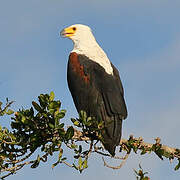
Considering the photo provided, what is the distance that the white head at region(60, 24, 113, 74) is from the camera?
7254mm

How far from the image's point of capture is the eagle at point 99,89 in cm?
634

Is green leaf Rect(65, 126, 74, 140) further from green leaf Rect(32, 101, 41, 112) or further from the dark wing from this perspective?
the dark wing

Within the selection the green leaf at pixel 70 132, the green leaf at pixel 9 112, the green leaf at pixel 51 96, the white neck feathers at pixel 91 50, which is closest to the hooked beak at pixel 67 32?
the white neck feathers at pixel 91 50

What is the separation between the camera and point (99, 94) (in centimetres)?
668

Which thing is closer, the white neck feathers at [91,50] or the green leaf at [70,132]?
the green leaf at [70,132]

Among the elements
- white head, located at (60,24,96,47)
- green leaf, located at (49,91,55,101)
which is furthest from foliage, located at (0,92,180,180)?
white head, located at (60,24,96,47)

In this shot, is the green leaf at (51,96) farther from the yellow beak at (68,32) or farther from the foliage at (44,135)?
the yellow beak at (68,32)

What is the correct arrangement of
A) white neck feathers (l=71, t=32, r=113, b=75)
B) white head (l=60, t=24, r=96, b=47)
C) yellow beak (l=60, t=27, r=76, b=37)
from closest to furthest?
white neck feathers (l=71, t=32, r=113, b=75)
white head (l=60, t=24, r=96, b=47)
yellow beak (l=60, t=27, r=76, b=37)

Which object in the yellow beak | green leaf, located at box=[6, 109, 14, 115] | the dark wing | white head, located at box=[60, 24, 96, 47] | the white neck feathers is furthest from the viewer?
the yellow beak

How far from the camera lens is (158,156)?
5.75m

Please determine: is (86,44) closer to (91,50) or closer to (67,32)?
(91,50)

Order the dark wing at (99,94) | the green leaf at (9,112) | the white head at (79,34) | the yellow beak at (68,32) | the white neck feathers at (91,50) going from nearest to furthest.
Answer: the green leaf at (9,112) < the dark wing at (99,94) < the white neck feathers at (91,50) < the white head at (79,34) < the yellow beak at (68,32)

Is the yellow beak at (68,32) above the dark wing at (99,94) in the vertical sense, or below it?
above

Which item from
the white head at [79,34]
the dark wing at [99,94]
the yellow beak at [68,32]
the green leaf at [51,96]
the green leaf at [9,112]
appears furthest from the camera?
the yellow beak at [68,32]
